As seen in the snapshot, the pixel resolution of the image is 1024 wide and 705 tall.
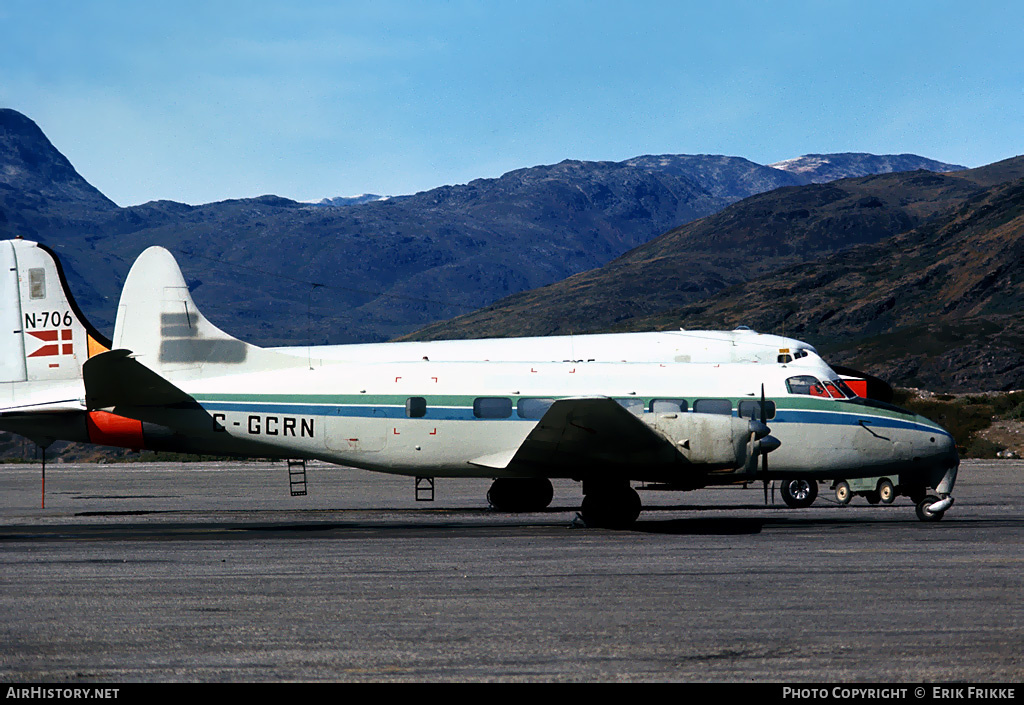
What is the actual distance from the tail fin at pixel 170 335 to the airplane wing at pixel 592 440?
6761 mm

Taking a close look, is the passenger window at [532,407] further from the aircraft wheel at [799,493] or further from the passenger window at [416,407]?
the aircraft wheel at [799,493]

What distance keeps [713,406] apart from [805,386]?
2208 mm

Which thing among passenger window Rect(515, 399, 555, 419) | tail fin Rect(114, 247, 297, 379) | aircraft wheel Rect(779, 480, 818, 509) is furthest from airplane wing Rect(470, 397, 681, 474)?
aircraft wheel Rect(779, 480, 818, 509)

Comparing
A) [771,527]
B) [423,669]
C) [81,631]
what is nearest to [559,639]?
[423,669]

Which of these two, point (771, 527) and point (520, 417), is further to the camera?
point (520, 417)

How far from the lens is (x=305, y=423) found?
22.8 m

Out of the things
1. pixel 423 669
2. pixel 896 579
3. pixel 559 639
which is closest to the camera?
pixel 423 669

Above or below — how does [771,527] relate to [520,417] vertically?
below

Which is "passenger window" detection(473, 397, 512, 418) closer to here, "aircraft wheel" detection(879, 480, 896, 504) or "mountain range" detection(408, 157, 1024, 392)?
"aircraft wheel" detection(879, 480, 896, 504)

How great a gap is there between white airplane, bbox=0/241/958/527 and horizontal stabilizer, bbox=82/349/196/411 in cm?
4

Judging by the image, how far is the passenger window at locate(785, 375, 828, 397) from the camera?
23.0m

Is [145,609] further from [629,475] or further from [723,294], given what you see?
[723,294]

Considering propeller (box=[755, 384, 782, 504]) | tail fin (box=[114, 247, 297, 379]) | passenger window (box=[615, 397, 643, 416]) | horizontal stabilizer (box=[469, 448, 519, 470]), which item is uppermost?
tail fin (box=[114, 247, 297, 379])
